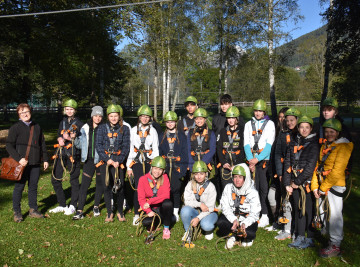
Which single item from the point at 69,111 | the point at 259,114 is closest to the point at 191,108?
the point at 259,114

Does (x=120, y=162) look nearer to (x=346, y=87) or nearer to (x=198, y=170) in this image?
(x=198, y=170)

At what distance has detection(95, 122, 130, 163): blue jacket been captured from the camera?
6.49m

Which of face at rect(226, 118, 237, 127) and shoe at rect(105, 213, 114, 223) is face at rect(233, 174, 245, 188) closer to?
face at rect(226, 118, 237, 127)

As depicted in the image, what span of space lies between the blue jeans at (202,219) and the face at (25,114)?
12.1 feet

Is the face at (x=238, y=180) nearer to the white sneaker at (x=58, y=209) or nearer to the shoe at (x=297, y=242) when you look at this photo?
the shoe at (x=297, y=242)

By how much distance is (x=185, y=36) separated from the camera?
3133cm

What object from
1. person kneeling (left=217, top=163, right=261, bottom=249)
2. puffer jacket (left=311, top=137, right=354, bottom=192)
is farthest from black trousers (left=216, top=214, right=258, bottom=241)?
puffer jacket (left=311, top=137, right=354, bottom=192)

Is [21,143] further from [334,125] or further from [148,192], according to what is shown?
[334,125]

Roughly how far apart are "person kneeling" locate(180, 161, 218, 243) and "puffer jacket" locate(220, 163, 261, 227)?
312 millimetres

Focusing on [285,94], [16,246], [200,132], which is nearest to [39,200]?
[16,246]

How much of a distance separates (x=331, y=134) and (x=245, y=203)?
6.17 ft

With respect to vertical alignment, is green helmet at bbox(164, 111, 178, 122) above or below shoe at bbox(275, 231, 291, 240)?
above

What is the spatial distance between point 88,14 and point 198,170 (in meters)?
14.7

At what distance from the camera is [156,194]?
616cm
